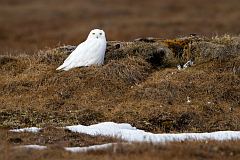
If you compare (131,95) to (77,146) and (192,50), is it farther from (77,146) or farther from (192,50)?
(77,146)

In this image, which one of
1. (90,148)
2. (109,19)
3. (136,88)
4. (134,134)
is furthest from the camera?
(109,19)

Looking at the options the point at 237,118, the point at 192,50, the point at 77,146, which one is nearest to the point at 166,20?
the point at 192,50

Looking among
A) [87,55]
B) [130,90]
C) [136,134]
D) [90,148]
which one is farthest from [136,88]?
[90,148]

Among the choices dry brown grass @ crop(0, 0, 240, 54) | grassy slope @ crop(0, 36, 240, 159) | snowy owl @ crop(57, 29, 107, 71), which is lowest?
grassy slope @ crop(0, 36, 240, 159)

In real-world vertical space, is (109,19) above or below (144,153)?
above

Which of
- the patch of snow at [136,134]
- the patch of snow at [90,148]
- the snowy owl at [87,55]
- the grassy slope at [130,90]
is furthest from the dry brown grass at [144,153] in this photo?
the snowy owl at [87,55]

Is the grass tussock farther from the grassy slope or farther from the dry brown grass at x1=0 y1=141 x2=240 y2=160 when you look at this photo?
the dry brown grass at x1=0 y1=141 x2=240 y2=160

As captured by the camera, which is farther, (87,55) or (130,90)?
(87,55)

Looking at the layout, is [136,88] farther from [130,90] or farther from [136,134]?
[136,134]

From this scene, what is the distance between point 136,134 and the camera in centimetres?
1259

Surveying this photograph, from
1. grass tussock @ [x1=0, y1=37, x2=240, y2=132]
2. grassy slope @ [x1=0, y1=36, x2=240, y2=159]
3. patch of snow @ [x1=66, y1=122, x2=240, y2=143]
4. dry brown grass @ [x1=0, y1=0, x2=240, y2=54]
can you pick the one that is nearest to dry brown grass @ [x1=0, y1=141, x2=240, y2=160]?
patch of snow @ [x1=66, y1=122, x2=240, y2=143]

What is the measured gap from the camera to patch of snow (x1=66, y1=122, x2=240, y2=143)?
476 inches

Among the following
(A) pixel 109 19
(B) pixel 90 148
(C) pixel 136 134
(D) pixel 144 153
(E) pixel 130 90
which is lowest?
(D) pixel 144 153

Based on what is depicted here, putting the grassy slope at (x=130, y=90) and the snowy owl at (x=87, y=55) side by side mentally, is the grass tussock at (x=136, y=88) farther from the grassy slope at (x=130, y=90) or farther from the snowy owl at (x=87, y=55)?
the snowy owl at (x=87, y=55)
